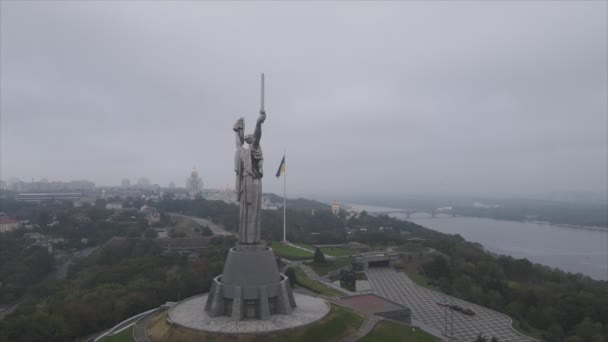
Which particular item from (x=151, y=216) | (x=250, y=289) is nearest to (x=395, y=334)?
(x=250, y=289)

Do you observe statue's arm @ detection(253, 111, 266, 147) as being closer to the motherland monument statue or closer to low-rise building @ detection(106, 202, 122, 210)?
the motherland monument statue

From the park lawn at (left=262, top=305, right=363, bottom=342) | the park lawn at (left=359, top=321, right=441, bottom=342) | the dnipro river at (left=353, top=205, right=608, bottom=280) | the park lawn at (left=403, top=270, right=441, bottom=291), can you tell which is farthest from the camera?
the dnipro river at (left=353, top=205, right=608, bottom=280)

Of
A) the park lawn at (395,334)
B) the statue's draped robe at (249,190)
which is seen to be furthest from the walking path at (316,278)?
the statue's draped robe at (249,190)

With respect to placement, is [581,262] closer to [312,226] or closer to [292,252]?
[312,226]

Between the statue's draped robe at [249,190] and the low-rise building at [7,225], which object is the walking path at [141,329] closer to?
the statue's draped robe at [249,190]

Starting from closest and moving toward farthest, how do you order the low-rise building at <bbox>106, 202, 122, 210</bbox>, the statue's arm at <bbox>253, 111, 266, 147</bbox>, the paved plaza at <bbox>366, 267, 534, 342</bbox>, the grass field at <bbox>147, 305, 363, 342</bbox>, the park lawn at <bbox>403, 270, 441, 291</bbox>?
1. the grass field at <bbox>147, 305, 363, 342</bbox>
2. the statue's arm at <bbox>253, 111, 266, 147</bbox>
3. the paved plaza at <bbox>366, 267, 534, 342</bbox>
4. the park lawn at <bbox>403, 270, 441, 291</bbox>
5. the low-rise building at <bbox>106, 202, 122, 210</bbox>

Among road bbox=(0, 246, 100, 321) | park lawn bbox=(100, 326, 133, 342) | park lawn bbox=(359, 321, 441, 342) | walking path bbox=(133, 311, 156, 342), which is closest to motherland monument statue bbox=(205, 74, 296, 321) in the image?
walking path bbox=(133, 311, 156, 342)

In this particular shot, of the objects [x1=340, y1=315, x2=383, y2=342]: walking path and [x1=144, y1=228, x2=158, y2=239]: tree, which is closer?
[x1=340, y1=315, x2=383, y2=342]: walking path

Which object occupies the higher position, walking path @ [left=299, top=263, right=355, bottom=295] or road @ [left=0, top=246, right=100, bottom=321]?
walking path @ [left=299, top=263, right=355, bottom=295]
